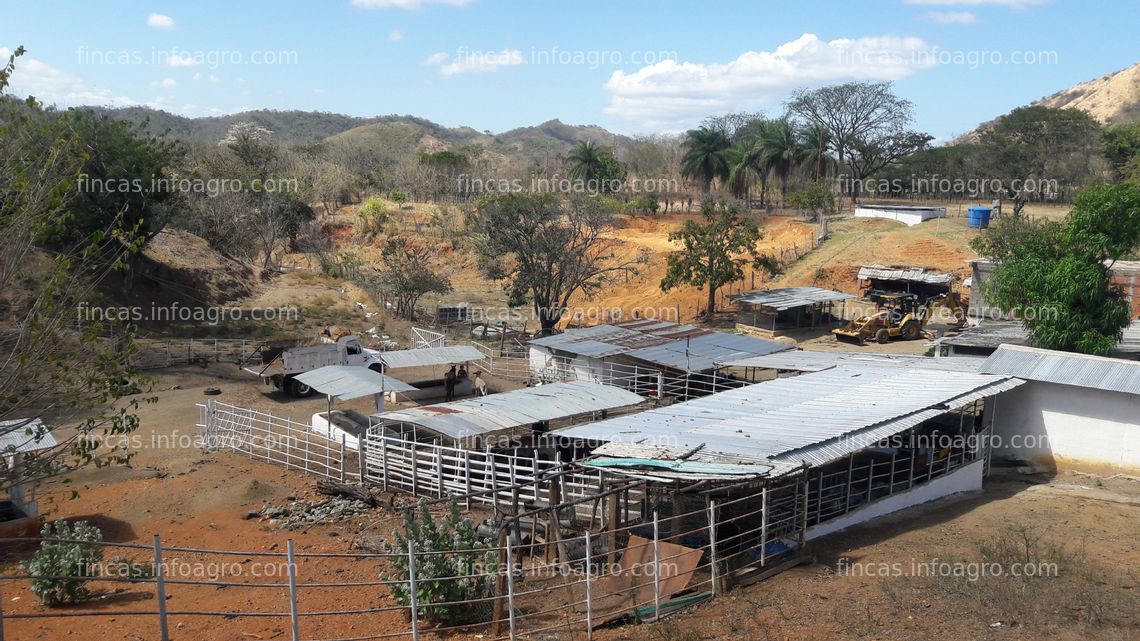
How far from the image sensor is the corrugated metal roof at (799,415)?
12.2m

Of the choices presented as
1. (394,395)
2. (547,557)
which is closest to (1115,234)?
(547,557)

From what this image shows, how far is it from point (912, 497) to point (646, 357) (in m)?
9.15

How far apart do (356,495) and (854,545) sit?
8.99 metres

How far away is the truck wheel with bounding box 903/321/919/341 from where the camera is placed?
32094 mm

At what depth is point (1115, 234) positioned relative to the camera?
19.0 metres

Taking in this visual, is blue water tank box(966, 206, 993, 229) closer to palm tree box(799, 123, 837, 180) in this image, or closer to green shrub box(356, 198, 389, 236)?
palm tree box(799, 123, 837, 180)

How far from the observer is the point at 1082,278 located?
62.7 feet

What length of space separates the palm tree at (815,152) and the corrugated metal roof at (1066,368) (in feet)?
147

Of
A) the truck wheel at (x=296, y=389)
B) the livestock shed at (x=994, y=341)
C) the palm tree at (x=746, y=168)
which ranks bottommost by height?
the truck wheel at (x=296, y=389)

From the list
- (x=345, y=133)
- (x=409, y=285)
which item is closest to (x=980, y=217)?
(x=409, y=285)

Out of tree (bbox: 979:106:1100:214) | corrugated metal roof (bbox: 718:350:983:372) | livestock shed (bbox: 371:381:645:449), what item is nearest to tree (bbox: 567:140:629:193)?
tree (bbox: 979:106:1100:214)

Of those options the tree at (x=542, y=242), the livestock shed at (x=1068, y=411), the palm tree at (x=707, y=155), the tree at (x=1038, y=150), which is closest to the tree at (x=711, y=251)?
the tree at (x=542, y=242)

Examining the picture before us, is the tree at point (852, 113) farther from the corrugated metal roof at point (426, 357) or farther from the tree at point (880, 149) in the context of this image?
the corrugated metal roof at point (426, 357)

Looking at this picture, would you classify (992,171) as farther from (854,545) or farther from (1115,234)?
(854,545)
